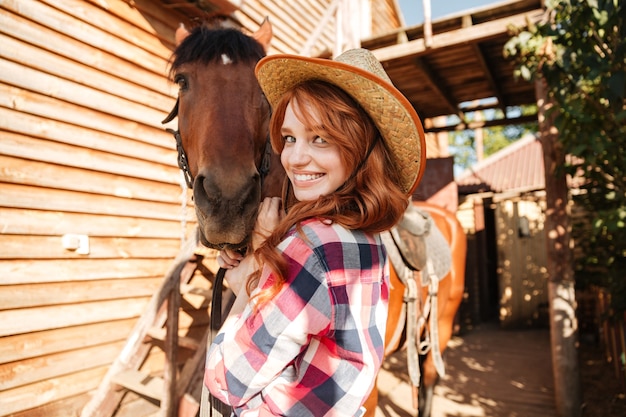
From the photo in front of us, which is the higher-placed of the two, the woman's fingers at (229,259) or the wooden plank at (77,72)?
the wooden plank at (77,72)

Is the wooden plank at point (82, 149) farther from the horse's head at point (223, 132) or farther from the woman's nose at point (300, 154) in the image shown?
the woman's nose at point (300, 154)

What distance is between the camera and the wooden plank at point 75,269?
2738 millimetres

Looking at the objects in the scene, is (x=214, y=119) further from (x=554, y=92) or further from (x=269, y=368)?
(x=554, y=92)

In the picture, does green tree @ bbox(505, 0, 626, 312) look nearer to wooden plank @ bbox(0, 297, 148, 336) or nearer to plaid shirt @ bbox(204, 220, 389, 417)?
plaid shirt @ bbox(204, 220, 389, 417)

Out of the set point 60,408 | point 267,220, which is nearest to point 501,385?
point 60,408

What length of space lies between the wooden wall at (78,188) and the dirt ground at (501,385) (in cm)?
287

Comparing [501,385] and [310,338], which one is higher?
[310,338]

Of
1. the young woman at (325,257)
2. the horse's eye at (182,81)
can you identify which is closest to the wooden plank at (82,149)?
the horse's eye at (182,81)

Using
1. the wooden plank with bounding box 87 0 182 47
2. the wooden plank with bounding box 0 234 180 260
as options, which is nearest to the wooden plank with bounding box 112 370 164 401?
the wooden plank with bounding box 0 234 180 260

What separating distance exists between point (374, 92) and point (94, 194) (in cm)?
309

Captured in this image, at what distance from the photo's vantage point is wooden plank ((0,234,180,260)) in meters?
2.74

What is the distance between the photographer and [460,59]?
191 inches

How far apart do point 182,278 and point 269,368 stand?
3.06 meters

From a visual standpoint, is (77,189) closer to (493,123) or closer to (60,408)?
(60,408)
